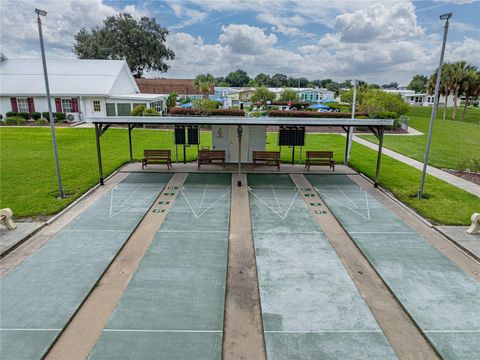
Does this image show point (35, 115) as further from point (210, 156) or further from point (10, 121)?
point (210, 156)

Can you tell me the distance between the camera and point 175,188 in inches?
560

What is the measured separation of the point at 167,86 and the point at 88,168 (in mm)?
47454

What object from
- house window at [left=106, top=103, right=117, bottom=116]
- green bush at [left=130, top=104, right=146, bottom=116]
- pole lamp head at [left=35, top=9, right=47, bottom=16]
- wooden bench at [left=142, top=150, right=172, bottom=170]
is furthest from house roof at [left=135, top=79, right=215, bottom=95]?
pole lamp head at [left=35, top=9, right=47, bottom=16]

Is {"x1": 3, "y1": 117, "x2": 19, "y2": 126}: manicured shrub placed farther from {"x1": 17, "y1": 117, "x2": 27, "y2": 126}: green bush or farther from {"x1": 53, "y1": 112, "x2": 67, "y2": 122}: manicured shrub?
{"x1": 53, "y1": 112, "x2": 67, "y2": 122}: manicured shrub

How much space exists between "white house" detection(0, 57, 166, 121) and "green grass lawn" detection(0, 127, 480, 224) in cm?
493

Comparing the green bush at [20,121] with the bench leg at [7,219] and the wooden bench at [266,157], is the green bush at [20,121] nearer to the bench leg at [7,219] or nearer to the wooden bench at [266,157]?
the wooden bench at [266,157]

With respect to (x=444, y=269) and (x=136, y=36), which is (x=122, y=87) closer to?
(x=136, y=36)

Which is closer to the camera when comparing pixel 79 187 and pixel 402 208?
pixel 402 208

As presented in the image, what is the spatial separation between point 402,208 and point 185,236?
8120 millimetres

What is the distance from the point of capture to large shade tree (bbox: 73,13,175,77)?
53.2m

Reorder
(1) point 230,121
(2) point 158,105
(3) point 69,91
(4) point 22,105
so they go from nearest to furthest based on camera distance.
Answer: (1) point 230,121
(3) point 69,91
(4) point 22,105
(2) point 158,105

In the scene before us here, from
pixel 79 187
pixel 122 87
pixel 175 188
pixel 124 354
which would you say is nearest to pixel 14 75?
pixel 122 87

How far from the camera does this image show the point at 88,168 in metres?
17.2

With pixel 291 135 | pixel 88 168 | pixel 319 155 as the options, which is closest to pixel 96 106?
pixel 88 168
